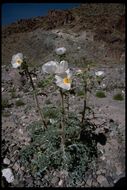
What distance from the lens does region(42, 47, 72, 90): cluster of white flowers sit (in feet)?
12.9

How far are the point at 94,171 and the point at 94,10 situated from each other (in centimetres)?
2517

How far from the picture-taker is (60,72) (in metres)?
4.04

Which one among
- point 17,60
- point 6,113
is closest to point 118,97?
point 6,113

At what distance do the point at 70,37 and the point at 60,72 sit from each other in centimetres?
1675

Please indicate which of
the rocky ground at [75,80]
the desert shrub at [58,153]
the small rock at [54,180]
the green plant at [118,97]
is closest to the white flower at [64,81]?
the rocky ground at [75,80]

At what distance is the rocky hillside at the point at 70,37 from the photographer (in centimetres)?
1884

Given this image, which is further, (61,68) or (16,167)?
(16,167)

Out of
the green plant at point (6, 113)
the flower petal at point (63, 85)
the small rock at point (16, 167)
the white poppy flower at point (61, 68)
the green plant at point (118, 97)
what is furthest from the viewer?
the green plant at point (118, 97)

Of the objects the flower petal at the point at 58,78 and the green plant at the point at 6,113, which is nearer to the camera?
the flower petal at the point at 58,78

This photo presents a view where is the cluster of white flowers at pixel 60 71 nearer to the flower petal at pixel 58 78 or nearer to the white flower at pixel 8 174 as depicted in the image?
the flower petal at pixel 58 78

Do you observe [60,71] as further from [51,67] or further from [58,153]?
[58,153]

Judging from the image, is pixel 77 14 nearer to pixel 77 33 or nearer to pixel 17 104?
pixel 77 33

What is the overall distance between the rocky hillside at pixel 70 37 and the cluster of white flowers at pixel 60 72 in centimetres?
1309

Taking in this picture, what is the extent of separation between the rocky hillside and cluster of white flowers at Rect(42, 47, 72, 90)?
43.0ft
